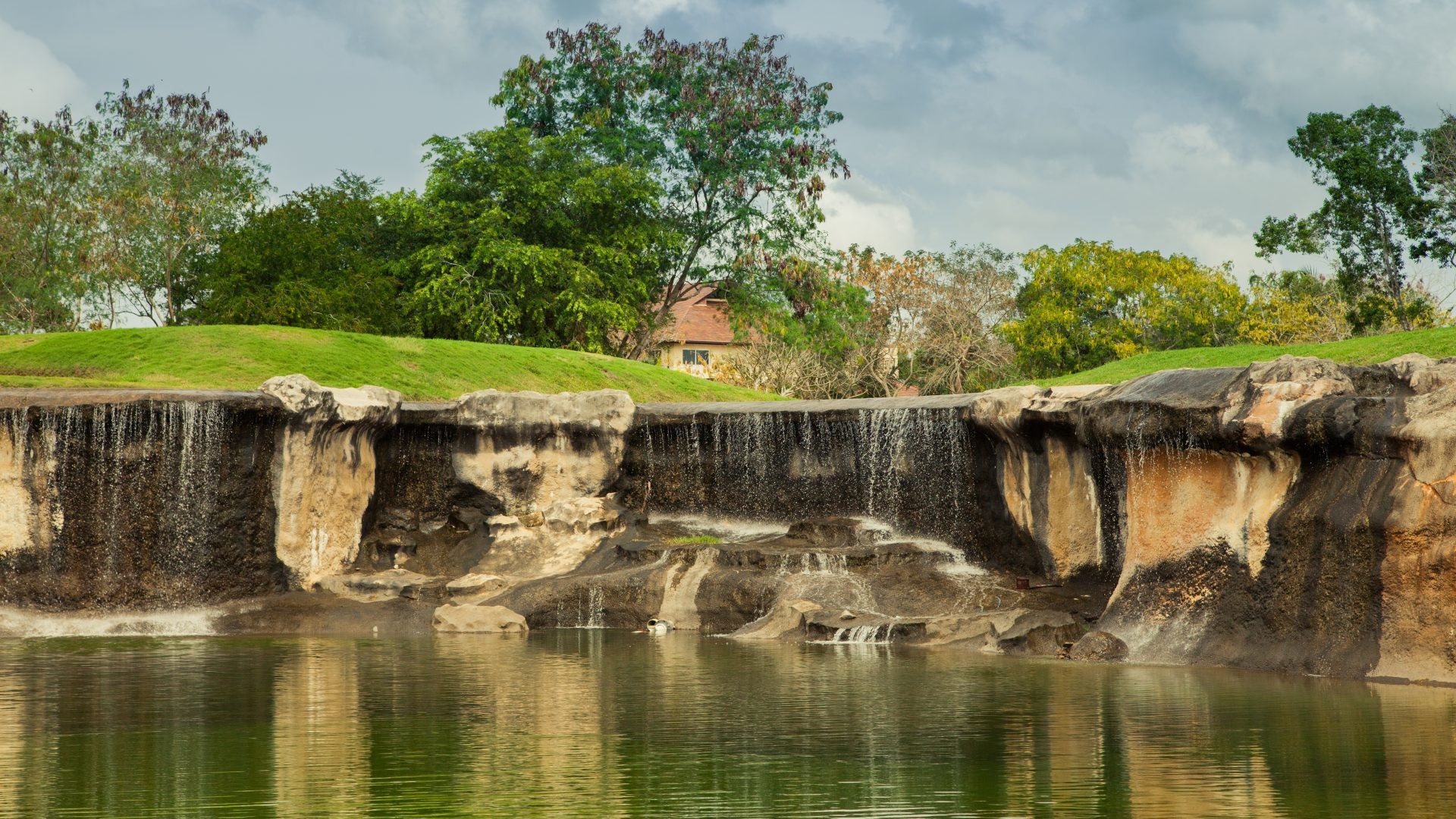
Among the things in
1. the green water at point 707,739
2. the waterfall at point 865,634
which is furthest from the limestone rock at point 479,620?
the waterfall at point 865,634

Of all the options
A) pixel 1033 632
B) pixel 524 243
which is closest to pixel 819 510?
pixel 1033 632

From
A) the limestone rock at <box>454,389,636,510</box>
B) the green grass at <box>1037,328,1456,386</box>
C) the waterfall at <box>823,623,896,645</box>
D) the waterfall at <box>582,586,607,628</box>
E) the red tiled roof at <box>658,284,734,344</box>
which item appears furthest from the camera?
the red tiled roof at <box>658,284,734,344</box>

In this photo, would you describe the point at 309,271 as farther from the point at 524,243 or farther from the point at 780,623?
the point at 780,623

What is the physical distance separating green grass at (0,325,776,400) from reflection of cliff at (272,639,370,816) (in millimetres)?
14298

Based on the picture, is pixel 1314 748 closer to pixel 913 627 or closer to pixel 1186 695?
pixel 1186 695

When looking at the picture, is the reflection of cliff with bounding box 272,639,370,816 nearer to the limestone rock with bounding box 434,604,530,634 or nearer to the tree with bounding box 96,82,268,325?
the limestone rock with bounding box 434,604,530,634

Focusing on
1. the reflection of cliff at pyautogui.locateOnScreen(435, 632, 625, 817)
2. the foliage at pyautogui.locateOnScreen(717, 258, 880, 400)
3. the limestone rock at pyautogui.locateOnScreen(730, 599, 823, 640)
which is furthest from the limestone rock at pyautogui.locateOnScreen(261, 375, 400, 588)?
the foliage at pyautogui.locateOnScreen(717, 258, 880, 400)

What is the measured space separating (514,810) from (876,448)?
696 inches

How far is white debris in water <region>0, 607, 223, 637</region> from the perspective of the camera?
72.9ft

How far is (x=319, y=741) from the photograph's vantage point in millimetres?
11266

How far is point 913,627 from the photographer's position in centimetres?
1970

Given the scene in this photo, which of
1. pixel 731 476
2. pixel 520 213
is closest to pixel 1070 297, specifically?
pixel 520 213

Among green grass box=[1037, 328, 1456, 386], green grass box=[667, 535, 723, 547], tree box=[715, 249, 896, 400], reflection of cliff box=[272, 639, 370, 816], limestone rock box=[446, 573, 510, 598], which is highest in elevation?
tree box=[715, 249, 896, 400]

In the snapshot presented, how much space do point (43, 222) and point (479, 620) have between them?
37.0m
